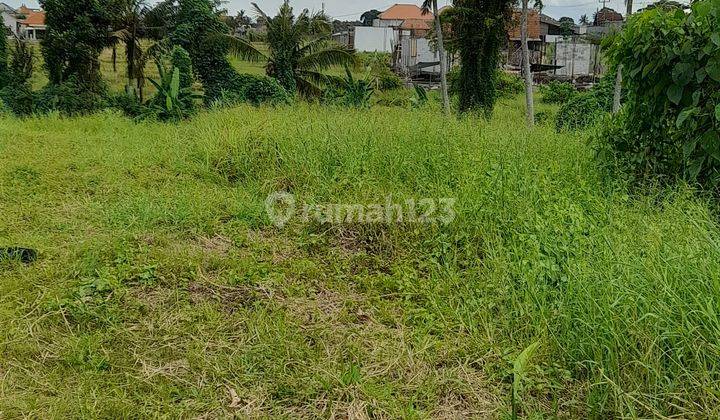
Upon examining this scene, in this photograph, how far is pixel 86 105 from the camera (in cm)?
1197

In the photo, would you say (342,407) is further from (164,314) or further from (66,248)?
(66,248)

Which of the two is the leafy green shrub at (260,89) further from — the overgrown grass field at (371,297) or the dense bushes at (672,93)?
the dense bushes at (672,93)

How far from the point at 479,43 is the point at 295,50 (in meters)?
5.33

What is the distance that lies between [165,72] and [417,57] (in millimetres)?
17374

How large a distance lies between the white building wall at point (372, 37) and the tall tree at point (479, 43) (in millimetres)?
17670

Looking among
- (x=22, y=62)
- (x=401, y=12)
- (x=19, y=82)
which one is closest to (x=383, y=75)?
(x=22, y=62)

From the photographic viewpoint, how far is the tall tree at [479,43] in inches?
568

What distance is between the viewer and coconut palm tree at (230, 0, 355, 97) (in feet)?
47.8

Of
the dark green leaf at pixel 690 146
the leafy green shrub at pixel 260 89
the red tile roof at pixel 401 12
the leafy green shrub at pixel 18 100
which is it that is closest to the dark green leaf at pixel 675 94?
the dark green leaf at pixel 690 146

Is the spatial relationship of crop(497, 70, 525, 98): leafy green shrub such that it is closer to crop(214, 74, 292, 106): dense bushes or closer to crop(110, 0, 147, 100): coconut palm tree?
crop(214, 74, 292, 106): dense bushes

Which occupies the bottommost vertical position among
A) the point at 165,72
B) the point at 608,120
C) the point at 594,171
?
the point at 594,171

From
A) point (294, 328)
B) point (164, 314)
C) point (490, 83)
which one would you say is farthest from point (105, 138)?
point (490, 83)

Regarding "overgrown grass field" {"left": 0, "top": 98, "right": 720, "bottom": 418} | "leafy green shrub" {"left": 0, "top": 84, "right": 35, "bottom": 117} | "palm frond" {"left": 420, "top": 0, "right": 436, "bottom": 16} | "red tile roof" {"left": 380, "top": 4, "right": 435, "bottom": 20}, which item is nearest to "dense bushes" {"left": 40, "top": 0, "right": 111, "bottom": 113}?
"leafy green shrub" {"left": 0, "top": 84, "right": 35, "bottom": 117}

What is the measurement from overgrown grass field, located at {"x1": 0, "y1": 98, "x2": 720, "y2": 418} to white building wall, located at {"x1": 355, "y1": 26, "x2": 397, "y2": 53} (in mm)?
28945
